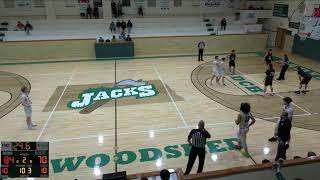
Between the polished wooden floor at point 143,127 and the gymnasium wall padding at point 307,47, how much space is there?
19.2 feet

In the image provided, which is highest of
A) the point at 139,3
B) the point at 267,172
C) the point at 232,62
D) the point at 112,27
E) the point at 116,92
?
the point at 139,3

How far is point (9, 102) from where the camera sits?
1284 cm

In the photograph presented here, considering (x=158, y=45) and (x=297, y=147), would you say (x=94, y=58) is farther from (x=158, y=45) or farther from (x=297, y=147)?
(x=297, y=147)

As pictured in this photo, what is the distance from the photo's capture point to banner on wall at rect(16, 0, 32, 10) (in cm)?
2424

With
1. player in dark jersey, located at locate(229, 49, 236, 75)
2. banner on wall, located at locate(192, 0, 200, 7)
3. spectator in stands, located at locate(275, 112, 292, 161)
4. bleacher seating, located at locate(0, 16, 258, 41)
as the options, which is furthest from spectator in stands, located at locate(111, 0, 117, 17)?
spectator in stands, located at locate(275, 112, 292, 161)

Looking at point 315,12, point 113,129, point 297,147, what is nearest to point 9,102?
point 113,129

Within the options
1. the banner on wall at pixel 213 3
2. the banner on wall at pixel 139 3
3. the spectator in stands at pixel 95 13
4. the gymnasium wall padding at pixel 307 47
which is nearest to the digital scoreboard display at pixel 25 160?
the gymnasium wall padding at pixel 307 47

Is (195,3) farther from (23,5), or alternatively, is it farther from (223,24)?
(23,5)

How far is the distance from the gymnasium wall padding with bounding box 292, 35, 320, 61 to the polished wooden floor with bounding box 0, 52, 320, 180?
5.84 metres

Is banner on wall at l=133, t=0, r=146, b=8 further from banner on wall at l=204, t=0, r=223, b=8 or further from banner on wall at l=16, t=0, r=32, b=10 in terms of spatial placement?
banner on wall at l=16, t=0, r=32, b=10

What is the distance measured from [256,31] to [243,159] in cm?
1927

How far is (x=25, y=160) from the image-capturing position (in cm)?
545

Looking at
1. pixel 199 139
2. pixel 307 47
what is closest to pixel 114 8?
pixel 307 47

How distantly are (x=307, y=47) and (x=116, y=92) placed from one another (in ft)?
51.3
